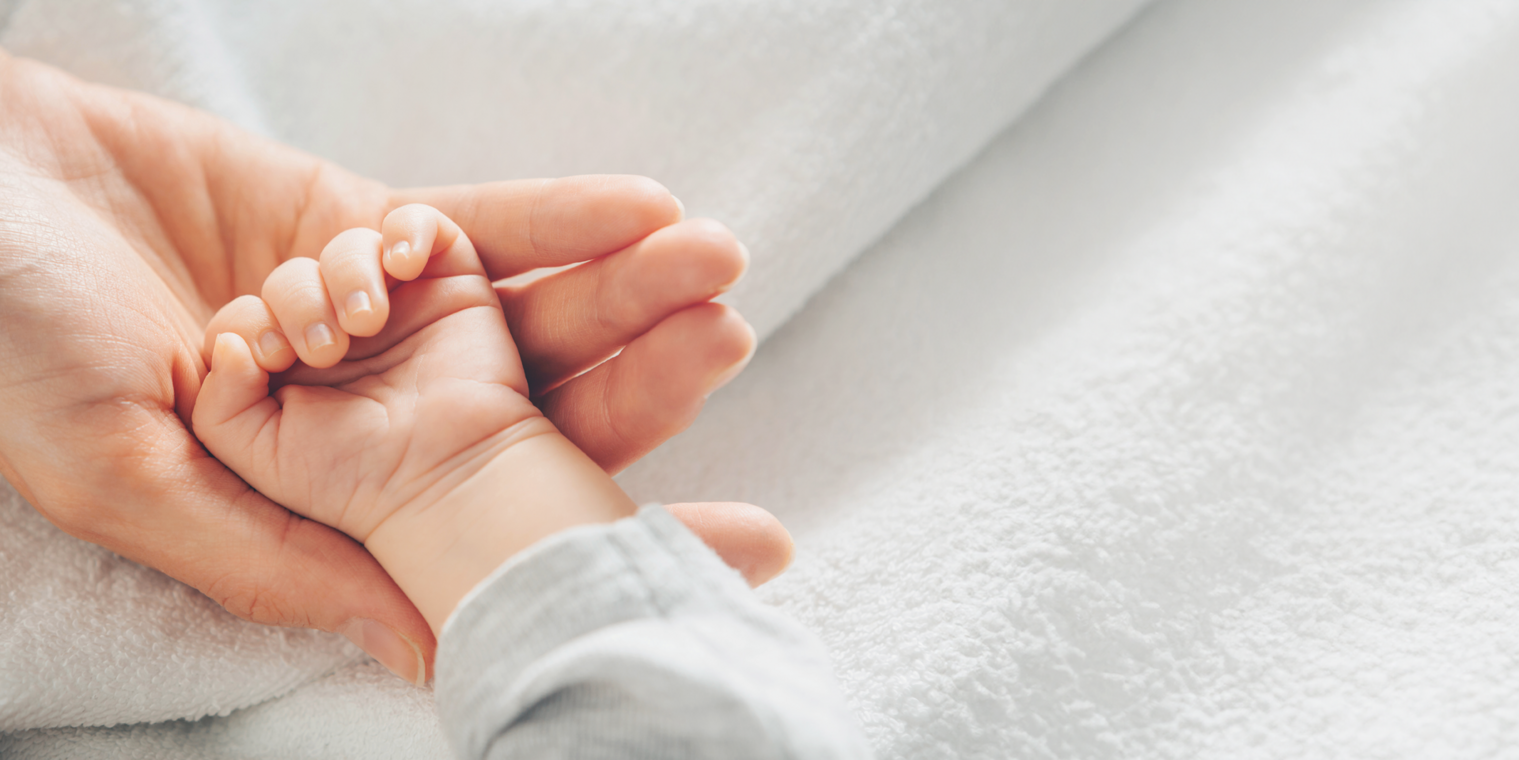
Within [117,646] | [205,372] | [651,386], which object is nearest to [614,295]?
[651,386]

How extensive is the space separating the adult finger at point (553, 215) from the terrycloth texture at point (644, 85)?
17 centimetres

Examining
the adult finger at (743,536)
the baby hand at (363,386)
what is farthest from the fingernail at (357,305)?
the adult finger at (743,536)

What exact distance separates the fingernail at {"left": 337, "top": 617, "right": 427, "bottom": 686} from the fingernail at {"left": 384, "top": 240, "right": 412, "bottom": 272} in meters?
0.23

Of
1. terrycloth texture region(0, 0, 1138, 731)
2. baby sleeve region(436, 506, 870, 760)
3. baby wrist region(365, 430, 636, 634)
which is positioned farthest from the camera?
terrycloth texture region(0, 0, 1138, 731)

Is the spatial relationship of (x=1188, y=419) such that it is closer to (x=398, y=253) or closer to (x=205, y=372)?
(x=398, y=253)

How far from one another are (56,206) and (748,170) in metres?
0.54

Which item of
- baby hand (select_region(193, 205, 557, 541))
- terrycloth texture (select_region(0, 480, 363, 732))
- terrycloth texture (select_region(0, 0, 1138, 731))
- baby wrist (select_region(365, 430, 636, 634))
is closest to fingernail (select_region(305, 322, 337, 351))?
baby hand (select_region(193, 205, 557, 541))

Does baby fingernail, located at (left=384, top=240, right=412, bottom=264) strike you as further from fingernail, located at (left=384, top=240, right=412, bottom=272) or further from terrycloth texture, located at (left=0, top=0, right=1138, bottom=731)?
terrycloth texture, located at (left=0, top=0, right=1138, bottom=731)

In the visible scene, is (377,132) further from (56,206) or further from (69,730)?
(69,730)

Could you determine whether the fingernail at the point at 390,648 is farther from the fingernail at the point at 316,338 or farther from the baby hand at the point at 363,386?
the fingernail at the point at 316,338

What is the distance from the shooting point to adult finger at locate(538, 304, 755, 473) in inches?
21.4

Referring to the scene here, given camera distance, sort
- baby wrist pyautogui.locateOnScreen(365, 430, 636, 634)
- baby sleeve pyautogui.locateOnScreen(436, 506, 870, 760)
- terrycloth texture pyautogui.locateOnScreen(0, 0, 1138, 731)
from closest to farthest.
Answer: baby sleeve pyautogui.locateOnScreen(436, 506, 870, 760) < baby wrist pyautogui.locateOnScreen(365, 430, 636, 634) < terrycloth texture pyautogui.locateOnScreen(0, 0, 1138, 731)

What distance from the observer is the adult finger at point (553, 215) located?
0.60 metres

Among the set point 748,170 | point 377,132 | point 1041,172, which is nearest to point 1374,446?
point 1041,172
